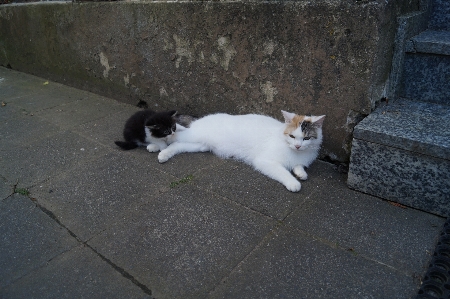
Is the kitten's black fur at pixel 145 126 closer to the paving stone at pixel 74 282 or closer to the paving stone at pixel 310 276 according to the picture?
the paving stone at pixel 74 282

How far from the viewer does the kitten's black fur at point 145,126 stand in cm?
309

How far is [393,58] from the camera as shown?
106 inches

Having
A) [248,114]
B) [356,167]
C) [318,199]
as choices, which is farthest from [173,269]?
[248,114]

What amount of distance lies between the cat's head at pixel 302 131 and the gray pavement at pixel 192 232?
350mm

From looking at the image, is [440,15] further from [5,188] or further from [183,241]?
[5,188]

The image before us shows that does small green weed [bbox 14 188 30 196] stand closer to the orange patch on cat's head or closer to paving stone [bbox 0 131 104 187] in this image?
paving stone [bbox 0 131 104 187]

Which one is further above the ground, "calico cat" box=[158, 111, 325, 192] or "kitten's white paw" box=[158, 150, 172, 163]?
"calico cat" box=[158, 111, 325, 192]

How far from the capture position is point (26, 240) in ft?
7.04

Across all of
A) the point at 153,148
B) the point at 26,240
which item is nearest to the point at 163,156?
the point at 153,148

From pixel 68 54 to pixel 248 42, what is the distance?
3.52m

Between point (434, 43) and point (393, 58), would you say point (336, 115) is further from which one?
point (434, 43)

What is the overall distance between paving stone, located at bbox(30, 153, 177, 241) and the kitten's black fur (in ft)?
0.83

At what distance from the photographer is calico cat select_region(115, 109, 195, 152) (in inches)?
122

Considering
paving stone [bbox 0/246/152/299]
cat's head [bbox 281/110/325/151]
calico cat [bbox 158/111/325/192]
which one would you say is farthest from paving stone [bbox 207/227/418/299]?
cat's head [bbox 281/110/325/151]
